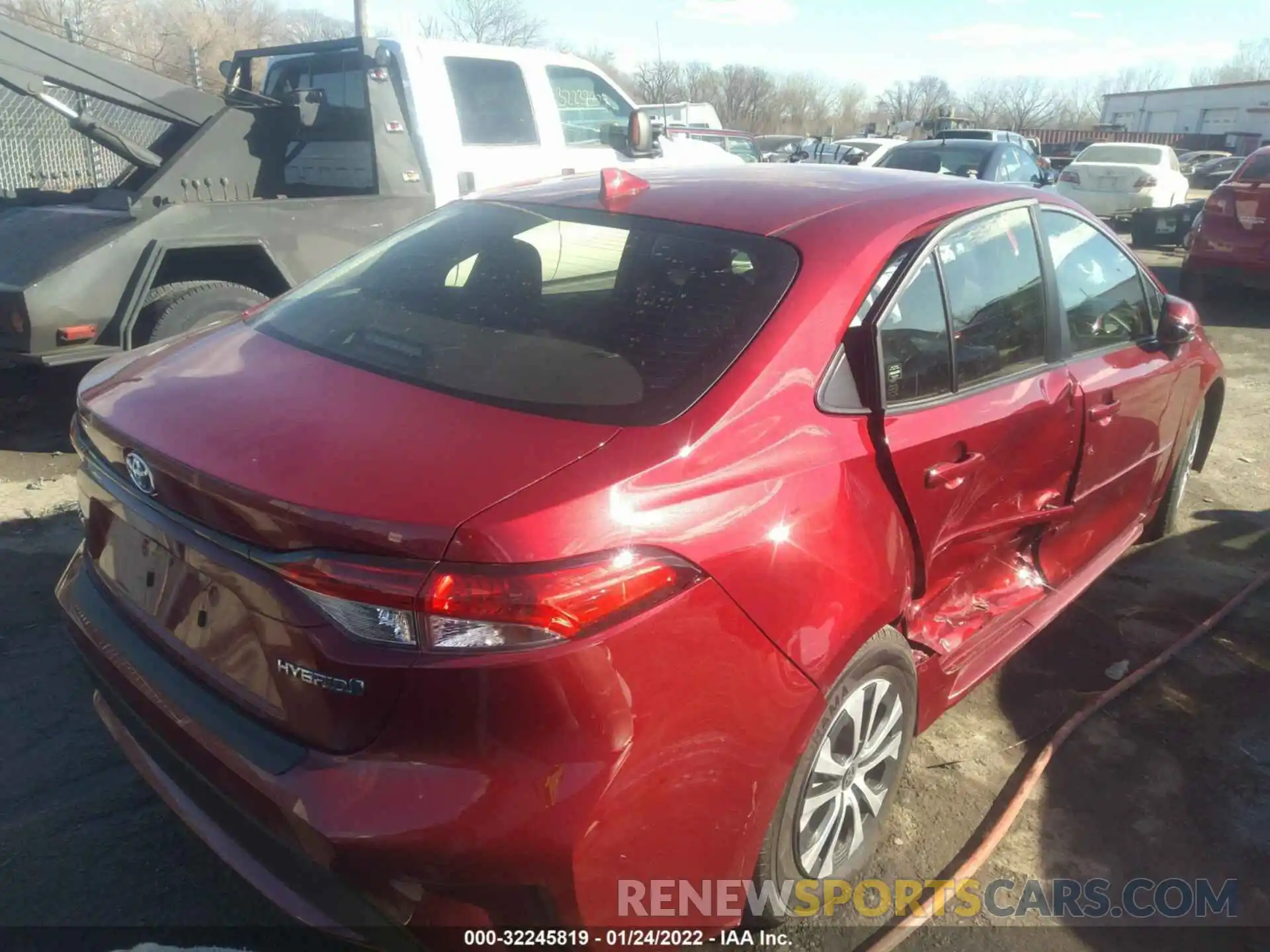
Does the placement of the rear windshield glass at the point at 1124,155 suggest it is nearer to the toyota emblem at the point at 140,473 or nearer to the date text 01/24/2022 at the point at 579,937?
the date text 01/24/2022 at the point at 579,937

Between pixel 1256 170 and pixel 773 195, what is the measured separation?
9.69 meters

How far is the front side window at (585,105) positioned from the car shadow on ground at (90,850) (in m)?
5.25

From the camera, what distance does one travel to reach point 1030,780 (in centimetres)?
290

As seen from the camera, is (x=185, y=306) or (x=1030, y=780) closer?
(x=1030, y=780)

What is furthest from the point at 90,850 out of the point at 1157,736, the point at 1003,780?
the point at 1157,736

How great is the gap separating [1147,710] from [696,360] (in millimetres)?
2318

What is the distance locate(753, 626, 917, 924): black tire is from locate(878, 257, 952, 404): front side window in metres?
0.61

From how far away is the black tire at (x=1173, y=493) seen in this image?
14.3 ft

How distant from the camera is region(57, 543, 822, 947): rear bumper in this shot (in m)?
1.66

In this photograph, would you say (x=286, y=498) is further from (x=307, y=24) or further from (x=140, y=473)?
(x=307, y=24)

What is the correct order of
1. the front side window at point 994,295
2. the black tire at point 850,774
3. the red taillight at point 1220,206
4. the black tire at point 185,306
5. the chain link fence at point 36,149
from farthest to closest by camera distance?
the chain link fence at point 36,149 → the red taillight at point 1220,206 → the black tire at point 185,306 → the front side window at point 994,295 → the black tire at point 850,774

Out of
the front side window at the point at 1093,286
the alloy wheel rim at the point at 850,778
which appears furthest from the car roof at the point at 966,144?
the alloy wheel rim at the point at 850,778

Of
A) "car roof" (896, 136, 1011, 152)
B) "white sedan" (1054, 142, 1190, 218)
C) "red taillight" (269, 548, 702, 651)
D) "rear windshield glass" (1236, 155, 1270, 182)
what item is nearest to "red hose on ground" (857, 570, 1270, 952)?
"red taillight" (269, 548, 702, 651)

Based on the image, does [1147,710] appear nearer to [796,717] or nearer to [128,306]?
[796,717]
